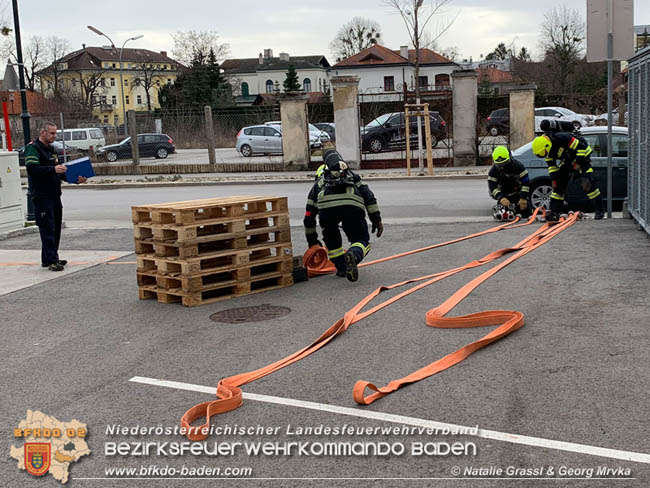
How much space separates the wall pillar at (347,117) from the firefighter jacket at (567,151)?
15.6m

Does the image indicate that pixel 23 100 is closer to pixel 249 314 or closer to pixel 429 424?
pixel 249 314

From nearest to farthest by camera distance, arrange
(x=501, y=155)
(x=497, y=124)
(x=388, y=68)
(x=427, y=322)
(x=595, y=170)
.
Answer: (x=427, y=322) → (x=501, y=155) → (x=595, y=170) → (x=497, y=124) → (x=388, y=68)

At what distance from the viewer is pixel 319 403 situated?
5145 millimetres

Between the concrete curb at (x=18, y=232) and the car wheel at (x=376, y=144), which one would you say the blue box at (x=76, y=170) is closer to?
the concrete curb at (x=18, y=232)

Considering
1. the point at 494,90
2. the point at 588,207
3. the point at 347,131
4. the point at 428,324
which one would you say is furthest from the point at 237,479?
the point at 494,90

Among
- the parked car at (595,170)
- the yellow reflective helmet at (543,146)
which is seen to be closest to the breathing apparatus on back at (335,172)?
the yellow reflective helmet at (543,146)

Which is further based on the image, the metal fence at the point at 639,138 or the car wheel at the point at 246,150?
the car wheel at the point at 246,150

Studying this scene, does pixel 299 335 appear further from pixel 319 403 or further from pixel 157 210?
pixel 157 210

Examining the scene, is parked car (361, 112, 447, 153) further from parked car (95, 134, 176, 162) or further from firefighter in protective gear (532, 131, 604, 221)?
firefighter in protective gear (532, 131, 604, 221)

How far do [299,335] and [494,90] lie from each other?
63.5 metres

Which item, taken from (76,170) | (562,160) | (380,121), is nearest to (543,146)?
(562,160)

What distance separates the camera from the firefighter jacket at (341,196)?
359 inches

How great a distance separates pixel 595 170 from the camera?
1410 centimetres

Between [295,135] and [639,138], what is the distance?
18735 mm
